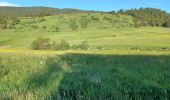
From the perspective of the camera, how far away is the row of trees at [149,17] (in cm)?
17388

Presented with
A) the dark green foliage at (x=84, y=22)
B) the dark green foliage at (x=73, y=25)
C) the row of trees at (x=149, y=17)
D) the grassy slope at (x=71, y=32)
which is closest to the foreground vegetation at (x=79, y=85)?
the grassy slope at (x=71, y=32)

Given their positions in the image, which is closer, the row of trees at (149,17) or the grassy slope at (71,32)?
the grassy slope at (71,32)

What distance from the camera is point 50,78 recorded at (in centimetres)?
690

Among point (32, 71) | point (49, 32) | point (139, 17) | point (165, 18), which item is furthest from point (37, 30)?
point (32, 71)

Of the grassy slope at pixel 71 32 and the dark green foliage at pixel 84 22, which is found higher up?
the dark green foliage at pixel 84 22

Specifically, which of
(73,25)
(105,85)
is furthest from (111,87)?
(73,25)

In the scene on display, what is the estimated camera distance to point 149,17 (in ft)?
606

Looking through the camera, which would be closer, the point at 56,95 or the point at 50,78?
the point at 56,95

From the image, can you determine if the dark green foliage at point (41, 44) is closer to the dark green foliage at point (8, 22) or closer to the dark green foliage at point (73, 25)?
the dark green foliage at point (73, 25)

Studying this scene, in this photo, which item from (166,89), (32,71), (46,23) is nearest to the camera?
(166,89)

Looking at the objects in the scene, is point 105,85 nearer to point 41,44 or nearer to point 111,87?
point 111,87

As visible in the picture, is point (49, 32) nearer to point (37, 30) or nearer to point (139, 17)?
point (37, 30)

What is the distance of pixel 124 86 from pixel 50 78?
1273 mm

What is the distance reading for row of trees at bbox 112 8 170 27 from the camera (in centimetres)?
17388
